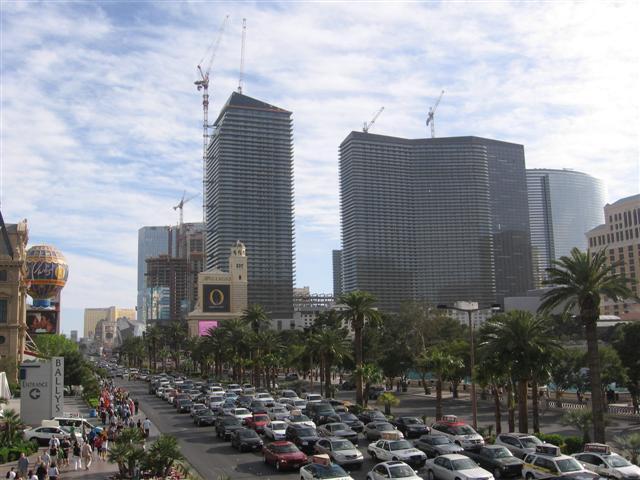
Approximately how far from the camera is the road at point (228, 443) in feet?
106

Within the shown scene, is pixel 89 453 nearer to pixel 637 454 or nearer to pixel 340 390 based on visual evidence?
pixel 637 454

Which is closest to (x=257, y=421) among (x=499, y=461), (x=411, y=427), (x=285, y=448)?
(x=411, y=427)

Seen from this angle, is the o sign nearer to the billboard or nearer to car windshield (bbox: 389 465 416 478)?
the billboard

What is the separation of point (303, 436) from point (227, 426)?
820 centimetres

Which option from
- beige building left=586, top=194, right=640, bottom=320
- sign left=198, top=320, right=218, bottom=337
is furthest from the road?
beige building left=586, top=194, right=640, bottom=320

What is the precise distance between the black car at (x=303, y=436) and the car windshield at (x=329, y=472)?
9281 mm

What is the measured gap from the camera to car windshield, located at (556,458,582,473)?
2638cm

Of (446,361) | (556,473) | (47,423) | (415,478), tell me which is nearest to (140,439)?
(415,478)

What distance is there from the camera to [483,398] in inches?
2687

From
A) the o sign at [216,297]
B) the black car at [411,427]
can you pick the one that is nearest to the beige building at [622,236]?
the o sign at [216,297]

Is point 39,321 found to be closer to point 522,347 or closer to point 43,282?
point 43,282

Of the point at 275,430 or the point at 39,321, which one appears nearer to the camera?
the point at 275,430

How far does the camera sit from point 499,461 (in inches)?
1147

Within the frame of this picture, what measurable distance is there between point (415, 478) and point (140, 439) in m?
12.4
